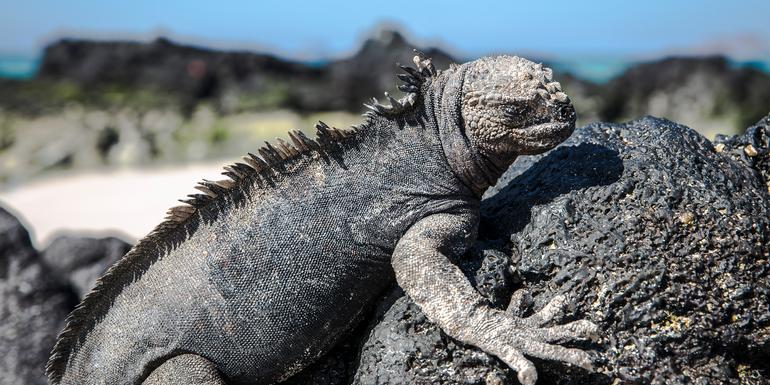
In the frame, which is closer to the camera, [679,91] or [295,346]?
[295,346]

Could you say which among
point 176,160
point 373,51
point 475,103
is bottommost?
point 176,160

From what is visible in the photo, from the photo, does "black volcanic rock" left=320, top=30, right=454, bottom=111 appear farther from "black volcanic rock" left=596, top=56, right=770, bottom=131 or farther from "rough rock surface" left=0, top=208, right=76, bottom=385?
"rough rock surface" left=0, top=208, right=76, bottom=385

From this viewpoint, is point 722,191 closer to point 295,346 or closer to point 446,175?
point 446,175

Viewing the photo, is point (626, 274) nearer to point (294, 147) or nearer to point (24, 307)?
point (294, 147)

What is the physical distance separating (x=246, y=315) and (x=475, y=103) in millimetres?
1489

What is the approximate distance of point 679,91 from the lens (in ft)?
68.4

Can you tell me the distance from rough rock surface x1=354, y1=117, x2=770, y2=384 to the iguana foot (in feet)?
0.26

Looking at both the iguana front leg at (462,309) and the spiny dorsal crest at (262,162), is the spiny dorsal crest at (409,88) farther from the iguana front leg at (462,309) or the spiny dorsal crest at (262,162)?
the iguana front leg at (462,309)

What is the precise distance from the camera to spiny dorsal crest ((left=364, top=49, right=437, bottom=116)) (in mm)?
3641

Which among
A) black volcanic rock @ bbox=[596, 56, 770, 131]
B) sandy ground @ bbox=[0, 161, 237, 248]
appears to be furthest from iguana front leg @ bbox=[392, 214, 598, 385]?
black volcanic rock @ bbox=[596, 56, 770, 131]

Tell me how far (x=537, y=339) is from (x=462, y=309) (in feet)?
1.13

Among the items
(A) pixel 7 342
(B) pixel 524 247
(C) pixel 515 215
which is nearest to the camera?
(B) pixel 524 247

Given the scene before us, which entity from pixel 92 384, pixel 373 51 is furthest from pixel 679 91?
pixel 92 384

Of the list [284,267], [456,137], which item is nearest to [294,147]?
[284,267]
